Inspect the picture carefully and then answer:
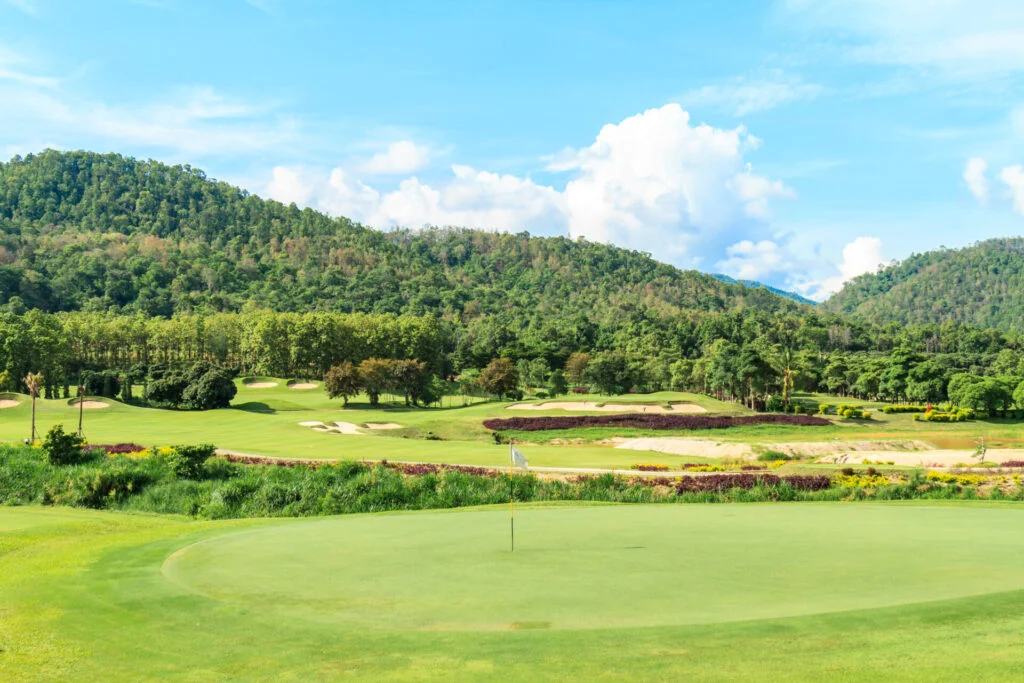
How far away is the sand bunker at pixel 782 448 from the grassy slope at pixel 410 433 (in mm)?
2668

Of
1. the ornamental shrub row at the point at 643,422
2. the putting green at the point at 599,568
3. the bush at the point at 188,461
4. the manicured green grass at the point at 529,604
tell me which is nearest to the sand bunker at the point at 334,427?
the ornamental shrub row at the point at 643,422

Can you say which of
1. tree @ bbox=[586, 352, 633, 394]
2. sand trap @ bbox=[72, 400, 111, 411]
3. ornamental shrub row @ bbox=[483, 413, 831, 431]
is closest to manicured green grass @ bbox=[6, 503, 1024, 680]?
ornamental shrub row @ bbox=[483, 413, 831, 431]

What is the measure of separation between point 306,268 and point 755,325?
106922 millimetres

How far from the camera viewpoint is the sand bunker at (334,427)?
54938 mm

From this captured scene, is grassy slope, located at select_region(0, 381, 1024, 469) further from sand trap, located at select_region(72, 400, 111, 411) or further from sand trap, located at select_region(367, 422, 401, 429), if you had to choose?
sand trap, located at select_region(367, 422, 401, 429)

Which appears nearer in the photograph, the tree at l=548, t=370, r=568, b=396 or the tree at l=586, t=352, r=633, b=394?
the tree at l=548, t=370, r=568, b=396

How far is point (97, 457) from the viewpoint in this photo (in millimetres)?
33094

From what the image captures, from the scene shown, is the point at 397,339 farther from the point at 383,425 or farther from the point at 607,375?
the point at 383,425

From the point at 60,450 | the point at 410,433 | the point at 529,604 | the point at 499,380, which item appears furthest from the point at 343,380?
the point at 529,604

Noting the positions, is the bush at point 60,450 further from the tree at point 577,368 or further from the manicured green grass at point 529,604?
the tree at point 577,368

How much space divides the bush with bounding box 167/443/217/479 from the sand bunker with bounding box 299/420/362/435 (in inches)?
940

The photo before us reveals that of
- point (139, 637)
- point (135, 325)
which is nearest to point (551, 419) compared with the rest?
point (139, 637)

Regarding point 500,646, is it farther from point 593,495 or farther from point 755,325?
point 755,325

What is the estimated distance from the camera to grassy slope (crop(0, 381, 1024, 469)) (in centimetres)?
3991
